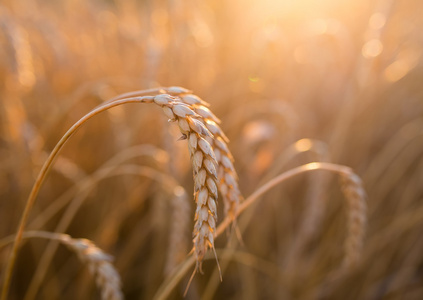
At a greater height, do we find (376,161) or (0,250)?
(0,250)

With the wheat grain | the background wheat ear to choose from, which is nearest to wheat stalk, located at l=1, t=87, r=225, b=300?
the wheat grain

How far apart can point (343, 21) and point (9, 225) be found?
296cm

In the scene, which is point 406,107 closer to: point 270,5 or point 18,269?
point 270,5

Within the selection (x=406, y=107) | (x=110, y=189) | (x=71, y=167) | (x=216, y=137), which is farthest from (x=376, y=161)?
(x=216, y=137)

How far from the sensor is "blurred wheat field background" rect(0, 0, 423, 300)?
4.36 feet

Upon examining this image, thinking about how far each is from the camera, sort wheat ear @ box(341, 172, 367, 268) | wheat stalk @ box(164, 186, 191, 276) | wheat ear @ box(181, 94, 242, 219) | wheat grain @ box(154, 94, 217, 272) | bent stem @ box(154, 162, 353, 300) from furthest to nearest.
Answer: wheat stalk @ box(164, 186, 191, 276) → wheat ear @ box(341, 172, 367, 268) → bent stem @ box(154, 162, 353, 300) → wheat ear @ box(181, 94, 242, 219) → wheat grain @ box(154, 94, 217, 272)

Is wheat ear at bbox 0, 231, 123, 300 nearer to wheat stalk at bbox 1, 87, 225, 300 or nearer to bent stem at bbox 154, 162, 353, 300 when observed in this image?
bent stem at bbox 154, 162, 353, 300

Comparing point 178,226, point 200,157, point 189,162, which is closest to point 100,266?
point 178,226

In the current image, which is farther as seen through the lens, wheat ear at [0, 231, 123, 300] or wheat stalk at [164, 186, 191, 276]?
wheat stalk at [164, 186, 191, 276]

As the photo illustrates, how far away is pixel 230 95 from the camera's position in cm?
226

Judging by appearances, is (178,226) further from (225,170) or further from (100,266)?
(225,170)

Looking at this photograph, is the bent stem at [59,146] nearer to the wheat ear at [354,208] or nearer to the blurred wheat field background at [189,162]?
the blurred wheat field background at [189,162]

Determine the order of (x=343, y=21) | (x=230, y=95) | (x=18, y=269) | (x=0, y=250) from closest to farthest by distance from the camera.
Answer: (x=0, y=250) → (x=18, y=269) → (x=230, y=95) → (x=343, y=21)

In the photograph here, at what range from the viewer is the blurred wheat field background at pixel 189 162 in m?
1.33
